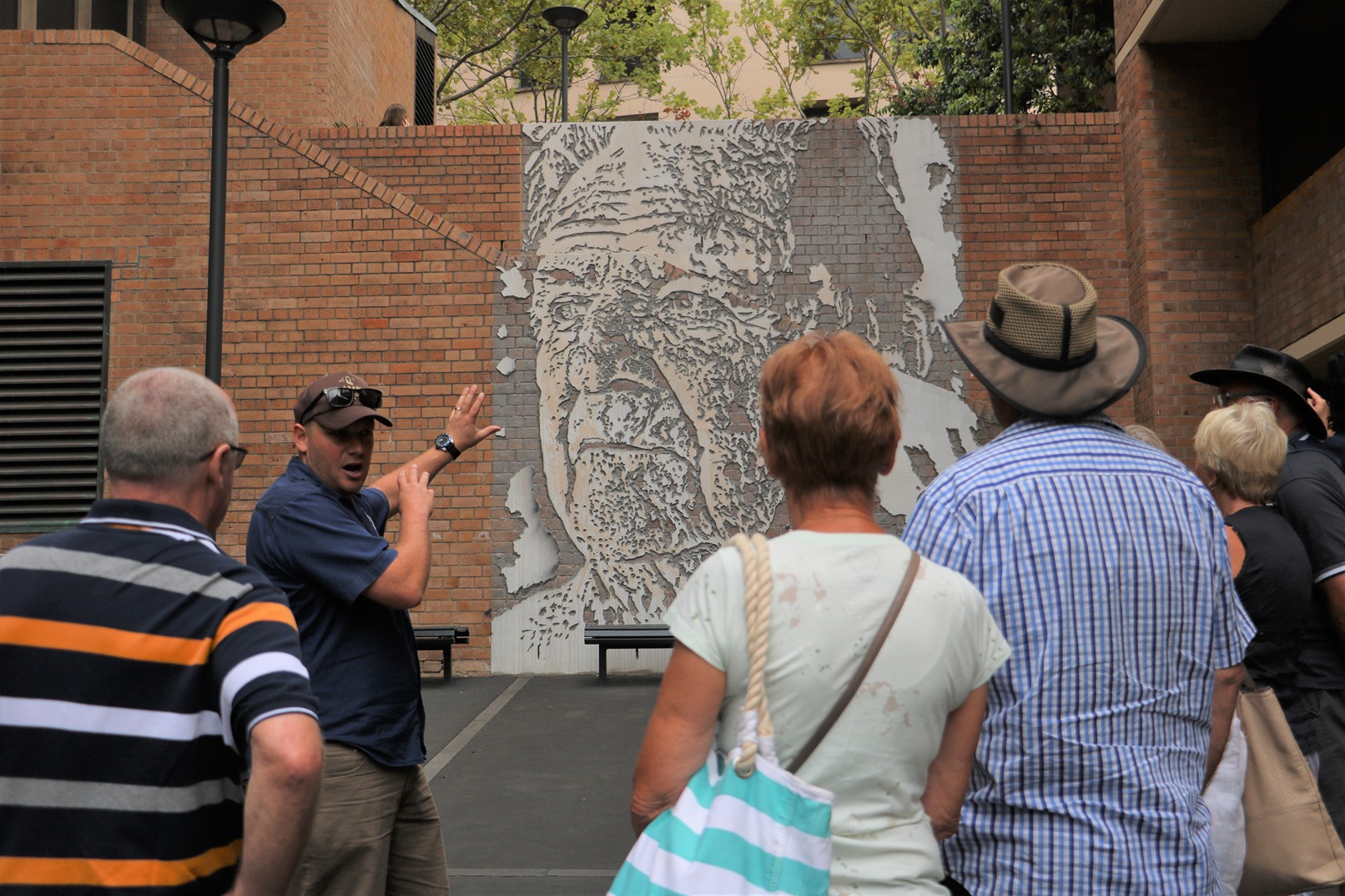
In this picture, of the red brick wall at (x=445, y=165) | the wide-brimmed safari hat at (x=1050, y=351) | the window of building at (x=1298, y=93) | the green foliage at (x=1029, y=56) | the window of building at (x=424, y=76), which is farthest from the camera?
the window of building at (x=424, y=76)

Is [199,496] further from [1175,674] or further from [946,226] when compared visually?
[946,226]

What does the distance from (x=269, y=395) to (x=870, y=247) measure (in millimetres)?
5413

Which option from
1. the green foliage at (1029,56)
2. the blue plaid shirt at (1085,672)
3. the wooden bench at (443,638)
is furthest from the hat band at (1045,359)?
the green foliage at (1029,56)

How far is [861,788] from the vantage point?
195cm

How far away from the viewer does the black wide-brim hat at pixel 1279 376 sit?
406cm

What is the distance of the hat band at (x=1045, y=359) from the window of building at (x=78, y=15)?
11.9 meters

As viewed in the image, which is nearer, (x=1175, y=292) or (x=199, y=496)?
(x=199, y=496)

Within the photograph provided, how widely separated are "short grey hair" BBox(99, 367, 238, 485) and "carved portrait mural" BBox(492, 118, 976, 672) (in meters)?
7.98

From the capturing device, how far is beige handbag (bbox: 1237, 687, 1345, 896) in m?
3.24

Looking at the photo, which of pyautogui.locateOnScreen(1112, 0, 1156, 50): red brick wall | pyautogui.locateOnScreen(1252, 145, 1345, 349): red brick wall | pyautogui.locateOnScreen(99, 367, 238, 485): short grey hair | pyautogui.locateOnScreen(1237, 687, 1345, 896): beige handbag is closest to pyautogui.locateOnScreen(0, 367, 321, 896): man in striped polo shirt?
pyautogui.locateOnScreen(99, 367, 238, 485): short grey hair

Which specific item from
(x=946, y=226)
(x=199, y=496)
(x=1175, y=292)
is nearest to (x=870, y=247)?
(x=946, y=226)

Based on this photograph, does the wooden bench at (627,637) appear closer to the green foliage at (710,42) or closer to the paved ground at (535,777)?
the paved ground at (535,777)

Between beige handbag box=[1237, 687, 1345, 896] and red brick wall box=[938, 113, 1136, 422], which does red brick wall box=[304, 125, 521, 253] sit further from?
beige handbag box=[1237, 687, 1345, 896]

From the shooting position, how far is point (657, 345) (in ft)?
33.9
